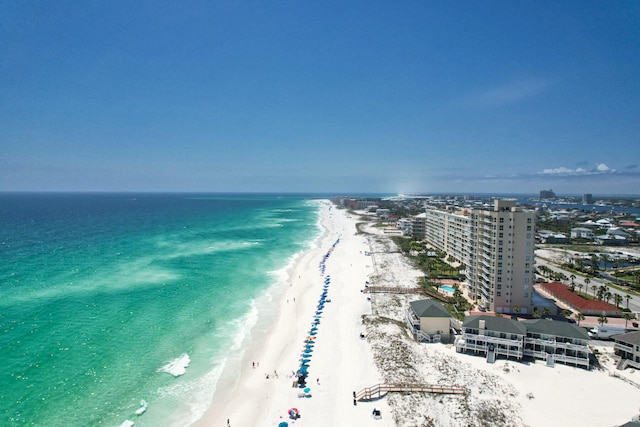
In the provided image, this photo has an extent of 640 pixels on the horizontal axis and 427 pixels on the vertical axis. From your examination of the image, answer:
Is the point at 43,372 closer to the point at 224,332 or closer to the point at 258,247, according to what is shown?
the point at 224,332

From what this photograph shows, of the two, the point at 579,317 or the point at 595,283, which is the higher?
the point at 579,317

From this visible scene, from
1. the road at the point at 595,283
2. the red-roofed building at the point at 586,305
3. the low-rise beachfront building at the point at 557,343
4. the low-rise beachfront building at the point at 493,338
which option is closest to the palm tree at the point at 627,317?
the red-roofed building at the point at 586,305

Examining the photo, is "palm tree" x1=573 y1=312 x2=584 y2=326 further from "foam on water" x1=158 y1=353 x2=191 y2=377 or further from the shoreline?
"foam on water" x1=158 y1=353 x2=191 y2=377

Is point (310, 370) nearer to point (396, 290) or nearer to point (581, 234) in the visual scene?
point (396, 290)

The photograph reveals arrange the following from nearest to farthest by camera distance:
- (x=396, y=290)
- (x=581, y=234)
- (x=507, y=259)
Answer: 1. (x=507, y=259)
2. (x=396, y=290)
3. (x=581, y=234)

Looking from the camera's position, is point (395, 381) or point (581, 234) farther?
point (581, 234)

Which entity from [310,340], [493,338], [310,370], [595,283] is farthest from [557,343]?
[595,283]
